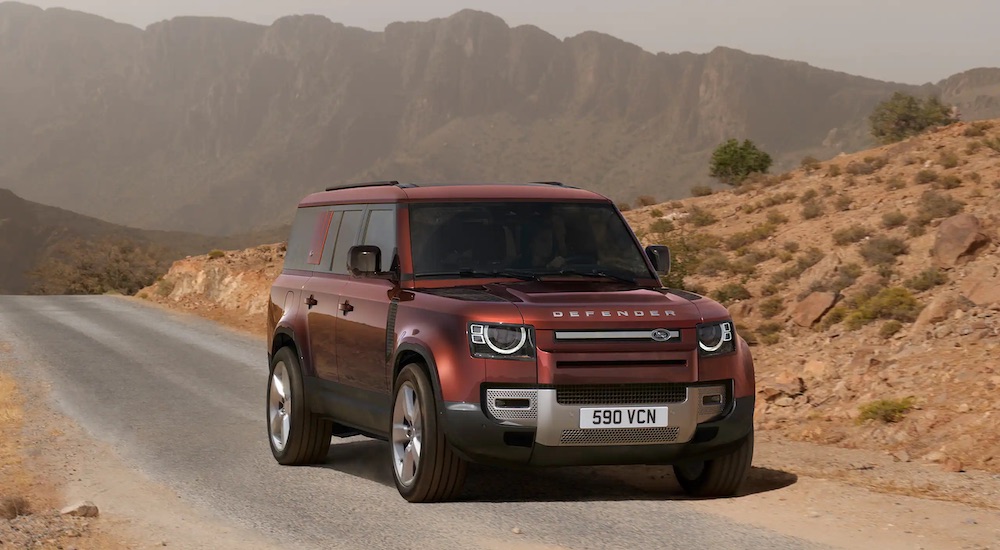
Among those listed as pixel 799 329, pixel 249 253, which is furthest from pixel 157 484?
pixel 249 253

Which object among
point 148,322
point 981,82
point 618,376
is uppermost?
point 981,82

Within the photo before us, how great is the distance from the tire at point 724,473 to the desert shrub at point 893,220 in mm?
19826

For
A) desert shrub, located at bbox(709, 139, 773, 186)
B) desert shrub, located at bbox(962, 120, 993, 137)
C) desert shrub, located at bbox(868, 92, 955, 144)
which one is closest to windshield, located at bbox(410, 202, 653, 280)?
desert shrub, located at bbox(962, 120, 993, 137)

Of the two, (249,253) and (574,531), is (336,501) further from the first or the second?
(249,253)

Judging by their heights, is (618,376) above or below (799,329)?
above

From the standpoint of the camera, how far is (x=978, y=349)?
561 inches

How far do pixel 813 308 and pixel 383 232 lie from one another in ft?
45.4

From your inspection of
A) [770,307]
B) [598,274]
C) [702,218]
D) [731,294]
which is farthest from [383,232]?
[702,218]

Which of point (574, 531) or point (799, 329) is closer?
point (574, 531)

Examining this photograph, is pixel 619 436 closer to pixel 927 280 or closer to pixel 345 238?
pixel 345 238

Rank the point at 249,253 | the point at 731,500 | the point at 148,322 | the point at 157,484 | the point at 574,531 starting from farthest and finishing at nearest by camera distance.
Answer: the point at 249,253 < the point at 148,322 < the point at 157,484 < the point at 731,500 < the point at 574,531

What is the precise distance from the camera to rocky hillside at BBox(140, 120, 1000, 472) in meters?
12.9

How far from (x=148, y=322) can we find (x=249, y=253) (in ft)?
35.1

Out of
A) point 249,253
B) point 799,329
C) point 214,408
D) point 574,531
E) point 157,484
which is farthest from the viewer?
point 249,253
